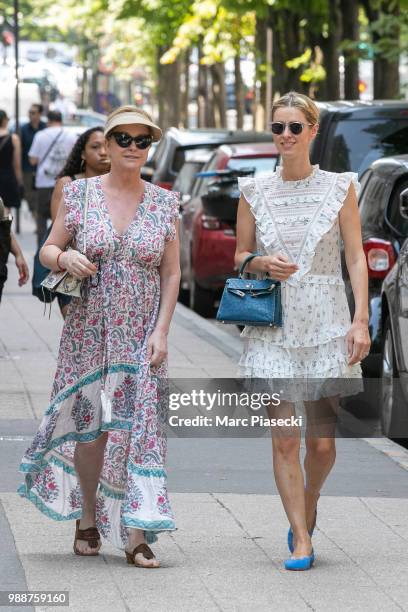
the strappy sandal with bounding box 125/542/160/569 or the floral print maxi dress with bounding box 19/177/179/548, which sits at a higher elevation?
the floral print maxi dress with bounding box 19/177/179/548

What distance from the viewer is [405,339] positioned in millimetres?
9164

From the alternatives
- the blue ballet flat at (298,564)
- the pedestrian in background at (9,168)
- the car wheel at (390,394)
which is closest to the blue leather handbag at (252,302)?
the blue ballet flat at (298,564)

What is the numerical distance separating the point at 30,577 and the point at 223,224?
10.8m

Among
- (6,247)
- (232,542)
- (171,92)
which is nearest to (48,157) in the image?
(6,247)

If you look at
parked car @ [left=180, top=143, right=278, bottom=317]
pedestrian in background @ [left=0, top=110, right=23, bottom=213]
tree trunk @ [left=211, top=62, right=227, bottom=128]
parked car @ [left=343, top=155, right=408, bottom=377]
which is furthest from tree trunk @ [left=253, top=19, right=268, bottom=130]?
parked car @ [left=343, top=155, right=408, bottom=377]

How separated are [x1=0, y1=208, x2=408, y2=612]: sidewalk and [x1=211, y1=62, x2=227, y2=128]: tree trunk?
3473 centimetres

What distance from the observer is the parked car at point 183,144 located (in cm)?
2033

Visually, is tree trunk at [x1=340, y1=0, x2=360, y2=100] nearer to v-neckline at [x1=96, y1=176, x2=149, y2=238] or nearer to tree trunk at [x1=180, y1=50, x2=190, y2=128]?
v-neckline at [x1=96, y1=176, x2=149, y2=238]

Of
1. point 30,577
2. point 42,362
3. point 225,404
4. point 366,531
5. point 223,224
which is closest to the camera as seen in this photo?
point 30,577

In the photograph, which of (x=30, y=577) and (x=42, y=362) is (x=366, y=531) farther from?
(x=42, y=362)

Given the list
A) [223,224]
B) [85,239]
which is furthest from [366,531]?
[223,224]

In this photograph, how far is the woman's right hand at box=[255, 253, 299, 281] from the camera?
6.00 meters

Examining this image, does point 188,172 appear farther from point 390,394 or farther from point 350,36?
point 390,394

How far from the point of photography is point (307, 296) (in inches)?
240
